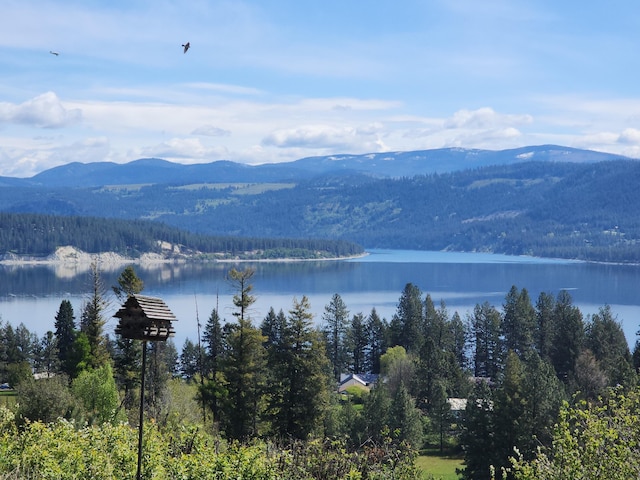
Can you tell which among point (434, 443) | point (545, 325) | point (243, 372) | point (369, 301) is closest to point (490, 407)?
point (434, 443)

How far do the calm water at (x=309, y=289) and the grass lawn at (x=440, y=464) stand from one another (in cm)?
3980

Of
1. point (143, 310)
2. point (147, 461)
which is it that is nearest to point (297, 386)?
point (147, 461)

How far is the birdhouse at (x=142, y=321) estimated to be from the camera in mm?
10289

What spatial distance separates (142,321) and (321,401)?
838 inches

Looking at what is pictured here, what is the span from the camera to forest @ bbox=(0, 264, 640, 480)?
14.3 meters

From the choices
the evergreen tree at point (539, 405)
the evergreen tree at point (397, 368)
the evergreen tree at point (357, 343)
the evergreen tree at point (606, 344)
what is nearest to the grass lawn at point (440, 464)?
the evergreen tree at point (539, 405)

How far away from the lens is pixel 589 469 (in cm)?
1368

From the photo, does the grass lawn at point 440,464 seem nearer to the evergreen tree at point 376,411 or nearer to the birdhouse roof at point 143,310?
the evergreen tree at point 376,411

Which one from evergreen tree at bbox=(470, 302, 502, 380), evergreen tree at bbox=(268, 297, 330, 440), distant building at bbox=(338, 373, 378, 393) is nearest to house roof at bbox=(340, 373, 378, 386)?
distant building at bbox=(338, 373, 378, 393)

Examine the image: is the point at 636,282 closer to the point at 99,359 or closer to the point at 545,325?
the point at 545,325

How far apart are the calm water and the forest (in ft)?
73.9

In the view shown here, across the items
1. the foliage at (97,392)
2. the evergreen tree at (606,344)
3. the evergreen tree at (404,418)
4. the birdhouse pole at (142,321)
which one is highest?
the birdhouse pole at (142,321)

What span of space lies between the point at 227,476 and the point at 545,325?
58.8 meters

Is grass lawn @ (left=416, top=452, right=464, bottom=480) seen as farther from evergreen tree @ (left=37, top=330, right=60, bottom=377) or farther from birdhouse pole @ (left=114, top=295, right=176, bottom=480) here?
birdhouse pole @ (left=114, top=295, right=176, bottom=480)
